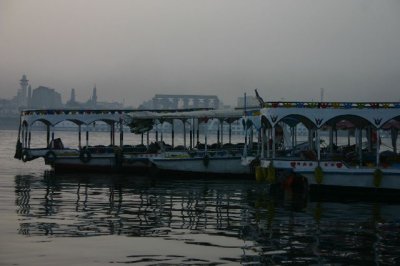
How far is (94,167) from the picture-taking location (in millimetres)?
39281

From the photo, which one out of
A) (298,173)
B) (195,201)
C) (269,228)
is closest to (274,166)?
(298,173)

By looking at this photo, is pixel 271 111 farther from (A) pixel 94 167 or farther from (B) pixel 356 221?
(A) pixel 94 167

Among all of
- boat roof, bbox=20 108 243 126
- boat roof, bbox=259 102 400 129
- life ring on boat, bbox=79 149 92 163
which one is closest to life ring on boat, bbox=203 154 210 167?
boat roof, bbox=20 108 243 126

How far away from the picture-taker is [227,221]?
763 inches

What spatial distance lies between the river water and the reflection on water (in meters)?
0.03

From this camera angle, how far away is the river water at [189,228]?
14.2m

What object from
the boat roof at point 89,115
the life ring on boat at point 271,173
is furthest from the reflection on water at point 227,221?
the boat roof at point 89,115

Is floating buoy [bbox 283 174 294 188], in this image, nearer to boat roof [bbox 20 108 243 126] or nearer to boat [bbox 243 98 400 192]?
boat [bbox 243 98 400 192]

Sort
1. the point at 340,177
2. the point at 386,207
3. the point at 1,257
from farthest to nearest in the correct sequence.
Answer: the point at 340,177
the point at 386,207
the point at 1,257

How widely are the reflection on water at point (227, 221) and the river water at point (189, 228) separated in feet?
0.08

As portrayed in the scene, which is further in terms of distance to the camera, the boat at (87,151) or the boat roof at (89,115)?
the boat roof at (89,115)

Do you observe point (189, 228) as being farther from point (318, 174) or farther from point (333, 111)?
point (333, 111)

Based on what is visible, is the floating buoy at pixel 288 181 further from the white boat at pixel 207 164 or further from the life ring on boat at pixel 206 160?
the life ring on boat at pixel 206 160

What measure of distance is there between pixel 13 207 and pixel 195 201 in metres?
6.39
